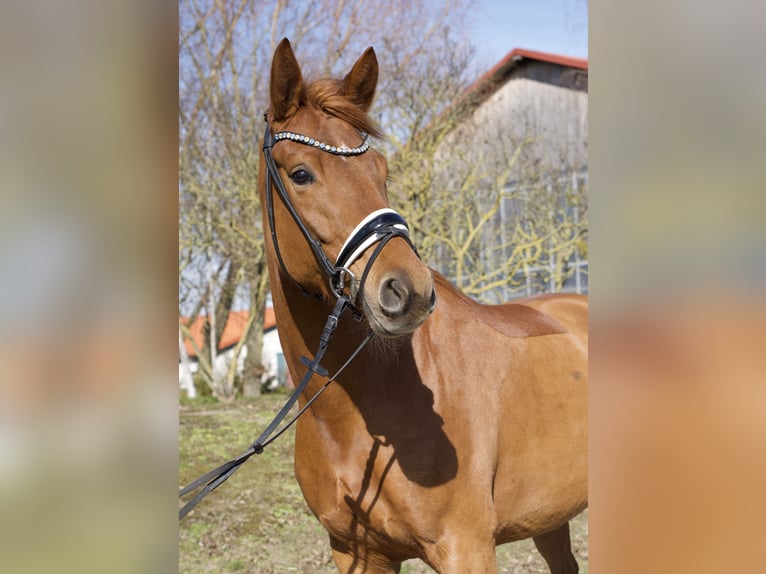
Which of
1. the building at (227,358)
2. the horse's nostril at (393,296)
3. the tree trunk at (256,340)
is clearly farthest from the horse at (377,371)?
the tree trunk at (256,340)

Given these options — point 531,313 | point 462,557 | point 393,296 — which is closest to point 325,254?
point 393,296

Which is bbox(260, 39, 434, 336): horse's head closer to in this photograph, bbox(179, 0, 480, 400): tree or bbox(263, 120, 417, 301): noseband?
bbox(263, 120, 417, 301): noseband

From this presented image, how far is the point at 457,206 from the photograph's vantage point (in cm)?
1121

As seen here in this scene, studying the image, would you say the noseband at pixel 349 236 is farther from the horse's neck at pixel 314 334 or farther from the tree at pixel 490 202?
the tree at pixel 490 202

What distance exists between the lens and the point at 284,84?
91.4 inches

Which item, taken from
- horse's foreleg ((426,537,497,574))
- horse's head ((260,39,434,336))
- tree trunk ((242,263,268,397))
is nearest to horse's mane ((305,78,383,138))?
horse's head ((260,39,434,336))

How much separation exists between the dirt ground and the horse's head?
2.99 meters

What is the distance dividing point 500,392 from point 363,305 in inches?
36.4

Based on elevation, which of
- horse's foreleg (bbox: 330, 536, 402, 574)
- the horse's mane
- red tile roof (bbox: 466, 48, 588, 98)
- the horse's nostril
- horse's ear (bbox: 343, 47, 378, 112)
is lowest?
horse's foreleg (bbox: 330, 536, 402, 574)

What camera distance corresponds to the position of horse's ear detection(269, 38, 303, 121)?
88.9 inches

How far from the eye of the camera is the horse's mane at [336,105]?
2.34m

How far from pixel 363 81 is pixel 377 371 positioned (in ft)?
Answer: 3.27
